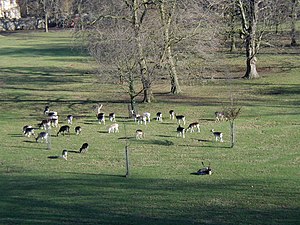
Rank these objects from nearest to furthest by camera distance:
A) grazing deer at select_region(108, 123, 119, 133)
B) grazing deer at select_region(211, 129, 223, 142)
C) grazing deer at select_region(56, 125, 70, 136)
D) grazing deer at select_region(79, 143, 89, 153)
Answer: grazing deer at select_region(79, 143, 89, 153) → grazing deer at select_region(211, 129, 223, 142) → grazing deer at select_region(56, 125, 70, 136) → grazing deer at select_region(108, 123, 119, 133)

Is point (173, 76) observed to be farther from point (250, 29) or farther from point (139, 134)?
point (139, 134)

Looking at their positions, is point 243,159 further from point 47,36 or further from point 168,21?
point 47,36

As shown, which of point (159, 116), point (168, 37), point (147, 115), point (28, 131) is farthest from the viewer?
point (168, 37)

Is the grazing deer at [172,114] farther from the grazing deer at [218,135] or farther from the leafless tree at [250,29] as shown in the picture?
the leafless tree at [250,29]

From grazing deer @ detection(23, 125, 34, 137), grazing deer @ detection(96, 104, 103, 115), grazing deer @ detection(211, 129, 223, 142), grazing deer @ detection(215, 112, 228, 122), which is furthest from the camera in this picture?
grazing deer @ detection(96, 104, 103, 115)

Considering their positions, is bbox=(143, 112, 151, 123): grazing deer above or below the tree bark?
below

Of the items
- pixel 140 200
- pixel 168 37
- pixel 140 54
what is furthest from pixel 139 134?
pixel 168 37

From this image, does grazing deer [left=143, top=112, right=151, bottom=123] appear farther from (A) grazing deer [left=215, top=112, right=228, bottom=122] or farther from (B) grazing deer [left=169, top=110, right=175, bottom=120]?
(A) grazing deer [left=215, top=112, right=228, bottom=122]

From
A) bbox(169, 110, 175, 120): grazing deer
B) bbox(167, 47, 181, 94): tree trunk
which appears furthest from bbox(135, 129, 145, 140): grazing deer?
bbox(167, 47, 181, 94): tree trunk

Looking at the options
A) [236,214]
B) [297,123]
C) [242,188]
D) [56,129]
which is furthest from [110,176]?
[297,123]

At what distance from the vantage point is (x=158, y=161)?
1030 inches

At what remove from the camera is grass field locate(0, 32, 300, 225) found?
18578 mm

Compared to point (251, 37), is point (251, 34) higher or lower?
higher

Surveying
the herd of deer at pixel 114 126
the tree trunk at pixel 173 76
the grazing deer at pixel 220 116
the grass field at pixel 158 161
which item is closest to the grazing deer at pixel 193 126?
the herd of deer at pixel 114 126
